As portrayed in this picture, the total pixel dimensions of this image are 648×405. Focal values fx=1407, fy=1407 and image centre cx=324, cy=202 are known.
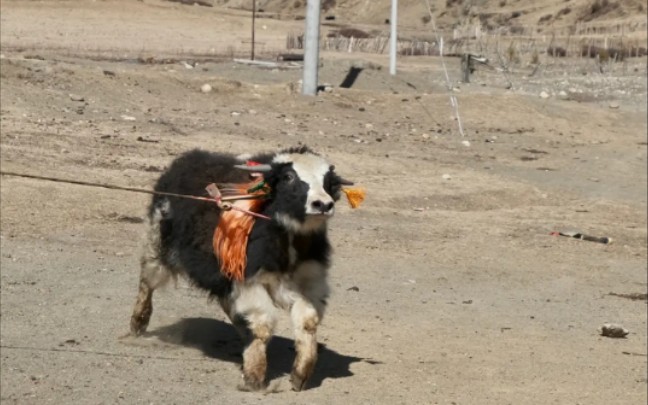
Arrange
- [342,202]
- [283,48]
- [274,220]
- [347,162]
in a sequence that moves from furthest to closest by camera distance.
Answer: [283,48]
[347,162]
[342,202]
[274,220]

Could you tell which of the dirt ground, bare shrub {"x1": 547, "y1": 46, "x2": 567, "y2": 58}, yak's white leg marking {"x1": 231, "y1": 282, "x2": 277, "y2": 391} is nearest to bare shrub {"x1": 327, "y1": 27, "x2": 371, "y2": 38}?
bare shrub {"x1": 547, "y1": 46, "x2": 567, "y2": 58}

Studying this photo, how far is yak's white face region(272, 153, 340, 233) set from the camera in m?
8.76

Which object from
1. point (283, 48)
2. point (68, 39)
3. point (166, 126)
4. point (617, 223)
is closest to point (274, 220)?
point (617, 223)

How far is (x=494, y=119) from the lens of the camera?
26.9m

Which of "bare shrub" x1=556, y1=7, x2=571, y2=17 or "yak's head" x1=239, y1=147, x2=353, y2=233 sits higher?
"bare shrub" x1=556, y1=7, x2=571, y2=17

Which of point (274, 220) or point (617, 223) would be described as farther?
point (617, 223)

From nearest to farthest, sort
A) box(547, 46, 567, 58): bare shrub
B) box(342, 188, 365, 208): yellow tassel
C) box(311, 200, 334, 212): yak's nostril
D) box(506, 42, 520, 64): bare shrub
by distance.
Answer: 1. box(311, 200, 334, 212): yak's nostril
2. box(342, 188, 365, 208): yellow tassel
3. box(506, 42, 520, 64): bare shrub
4. box(547, 46, 567, 58): bare shrub

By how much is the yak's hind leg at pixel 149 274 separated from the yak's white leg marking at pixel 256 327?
4.45ft

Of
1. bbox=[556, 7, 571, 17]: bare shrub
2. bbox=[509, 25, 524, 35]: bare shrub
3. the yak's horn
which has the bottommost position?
bbox=[509, 25, 524, 35]: bare shrub

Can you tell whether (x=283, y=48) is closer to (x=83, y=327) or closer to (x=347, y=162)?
(x=347, y=162)

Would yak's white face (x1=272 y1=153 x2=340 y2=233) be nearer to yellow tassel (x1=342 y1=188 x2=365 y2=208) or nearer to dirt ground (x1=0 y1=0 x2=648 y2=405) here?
yellow tassel (x1=342 y1=188 x2=365 y2=208)

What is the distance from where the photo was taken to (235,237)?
29.6ft

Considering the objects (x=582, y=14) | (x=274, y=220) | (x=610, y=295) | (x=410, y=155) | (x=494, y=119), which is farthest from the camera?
(x=582, y=14)

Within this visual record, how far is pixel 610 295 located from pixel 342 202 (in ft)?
14.4
